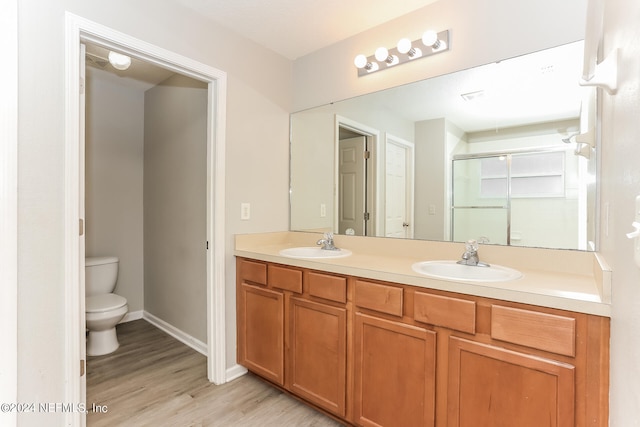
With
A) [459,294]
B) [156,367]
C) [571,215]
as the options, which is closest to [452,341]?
[459,294]

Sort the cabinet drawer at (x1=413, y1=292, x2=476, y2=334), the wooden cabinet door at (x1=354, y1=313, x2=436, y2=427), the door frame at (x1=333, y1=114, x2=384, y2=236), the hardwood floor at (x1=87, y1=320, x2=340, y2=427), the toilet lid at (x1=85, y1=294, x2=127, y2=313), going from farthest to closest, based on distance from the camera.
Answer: the toilet lid at (x1=85, y1=294, x2=127, y2=313)
the door frame at (x1=333, y1=114, x2=384, y2=236)
the hardwood floor at (x1=87, y1=320, x2=340, y2=427)
the wooden cabinet door at (x1=354, y1=313, x2=436, y2=427)
the cabinet drawer at (x1=413, y1=292, x2=476, y2=334)

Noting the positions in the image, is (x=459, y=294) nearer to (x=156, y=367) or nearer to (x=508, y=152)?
(x=508, y=152)

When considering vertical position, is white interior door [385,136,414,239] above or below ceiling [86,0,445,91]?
below

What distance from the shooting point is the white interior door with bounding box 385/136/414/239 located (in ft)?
6.42

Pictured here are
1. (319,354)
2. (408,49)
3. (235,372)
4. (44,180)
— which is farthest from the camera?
(235,372)

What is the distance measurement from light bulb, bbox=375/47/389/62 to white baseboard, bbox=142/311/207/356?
2439 millimetres

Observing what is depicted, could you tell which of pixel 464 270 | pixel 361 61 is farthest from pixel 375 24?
pixel 464 270

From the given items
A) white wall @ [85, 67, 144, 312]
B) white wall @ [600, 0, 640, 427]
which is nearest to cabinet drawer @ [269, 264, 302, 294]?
white wall @ [600, 0, 640, 427]

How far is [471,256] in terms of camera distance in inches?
61.2

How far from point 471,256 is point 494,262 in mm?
153

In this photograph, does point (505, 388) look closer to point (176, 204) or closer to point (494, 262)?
point (494, 262)

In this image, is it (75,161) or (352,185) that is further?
(352,185)

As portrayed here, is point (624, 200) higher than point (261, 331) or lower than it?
higher

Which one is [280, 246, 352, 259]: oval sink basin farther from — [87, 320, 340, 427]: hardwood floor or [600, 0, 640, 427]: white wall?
[600, 0, 640, 427]: white wall
